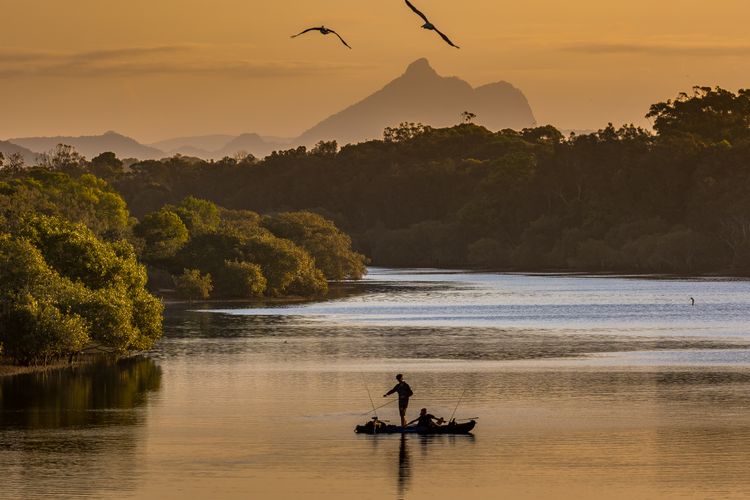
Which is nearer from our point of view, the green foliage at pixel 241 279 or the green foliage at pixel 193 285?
the green foliage at pixel 193 285

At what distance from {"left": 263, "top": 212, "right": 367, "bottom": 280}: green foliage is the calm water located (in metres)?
62.8

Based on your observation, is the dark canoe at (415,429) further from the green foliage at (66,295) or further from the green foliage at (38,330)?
the green foliage at (66,295)

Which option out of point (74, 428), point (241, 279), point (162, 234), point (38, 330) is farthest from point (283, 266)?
point (74, 428)

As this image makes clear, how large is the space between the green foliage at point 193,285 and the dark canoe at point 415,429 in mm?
90535

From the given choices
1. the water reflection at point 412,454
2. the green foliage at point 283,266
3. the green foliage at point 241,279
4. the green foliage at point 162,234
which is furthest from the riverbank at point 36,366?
the green foliage at point 162,234

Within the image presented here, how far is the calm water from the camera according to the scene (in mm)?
41625

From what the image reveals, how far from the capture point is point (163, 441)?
49281 millimetres

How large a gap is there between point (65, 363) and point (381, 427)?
1117 inches

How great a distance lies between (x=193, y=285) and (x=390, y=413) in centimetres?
8470

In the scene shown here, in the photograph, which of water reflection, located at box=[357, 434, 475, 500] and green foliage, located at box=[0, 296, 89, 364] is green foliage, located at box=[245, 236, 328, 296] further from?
water reflection, located at box=[357, 434, 475, 500]

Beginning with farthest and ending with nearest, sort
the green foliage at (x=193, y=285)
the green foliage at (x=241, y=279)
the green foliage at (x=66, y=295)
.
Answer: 1. the green foliage at (x=241, y=279)
2. the green foliage at (x=193, y=285)
3. the green foliage at (x=66, y=295)

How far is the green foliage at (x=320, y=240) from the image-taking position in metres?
171

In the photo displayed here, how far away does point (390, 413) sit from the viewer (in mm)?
56531

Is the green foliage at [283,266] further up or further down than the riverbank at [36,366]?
further up
